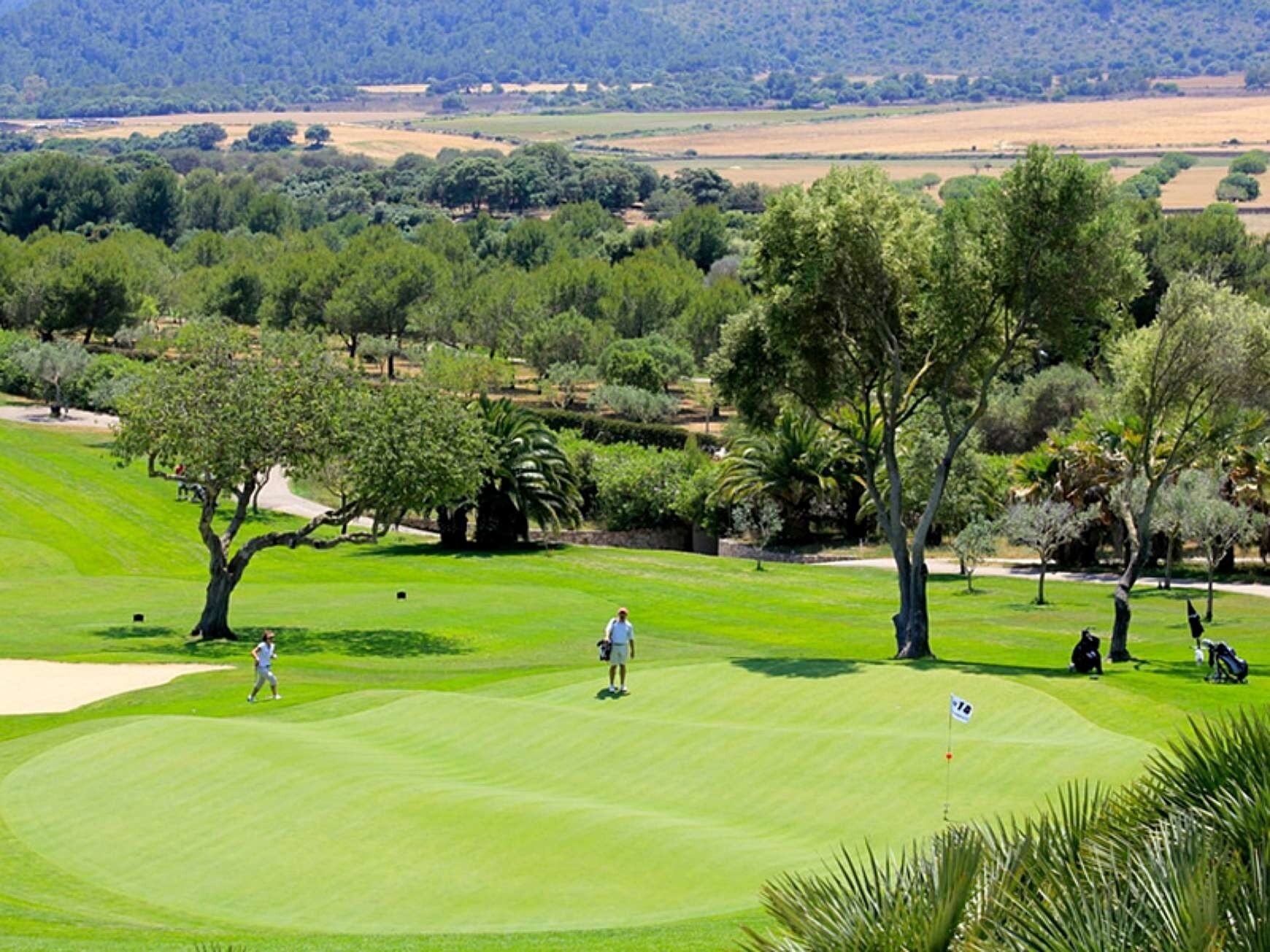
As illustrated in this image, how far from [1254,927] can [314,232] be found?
510 feet

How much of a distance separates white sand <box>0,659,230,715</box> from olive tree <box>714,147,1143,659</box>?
1396 cm

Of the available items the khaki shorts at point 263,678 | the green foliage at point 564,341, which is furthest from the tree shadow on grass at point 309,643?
the green foliage at point 564,341

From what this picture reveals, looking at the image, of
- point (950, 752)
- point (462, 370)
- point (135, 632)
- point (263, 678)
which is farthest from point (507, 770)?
point (462, 370)

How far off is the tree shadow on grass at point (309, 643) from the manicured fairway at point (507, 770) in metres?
0.13

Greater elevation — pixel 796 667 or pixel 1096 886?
pixel 1096 886

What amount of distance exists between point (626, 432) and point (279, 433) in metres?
46.9

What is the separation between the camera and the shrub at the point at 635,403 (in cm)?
9431

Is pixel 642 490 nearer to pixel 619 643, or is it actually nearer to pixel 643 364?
pixel 643 364

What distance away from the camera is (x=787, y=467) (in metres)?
63.8

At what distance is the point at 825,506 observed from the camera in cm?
6706

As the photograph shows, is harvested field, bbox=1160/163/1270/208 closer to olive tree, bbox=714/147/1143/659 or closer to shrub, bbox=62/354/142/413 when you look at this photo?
shrub, bbox=62/354/142/413

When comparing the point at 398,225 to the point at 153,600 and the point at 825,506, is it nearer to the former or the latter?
the point at 825,506

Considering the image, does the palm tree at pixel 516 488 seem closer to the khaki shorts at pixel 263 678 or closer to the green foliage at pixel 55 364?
the khaki shorts at pixel 263 678

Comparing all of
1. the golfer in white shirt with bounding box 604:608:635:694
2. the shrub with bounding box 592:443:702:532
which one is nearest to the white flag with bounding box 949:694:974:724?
the golfer in white shirt with bounding box 604:608:635:694
